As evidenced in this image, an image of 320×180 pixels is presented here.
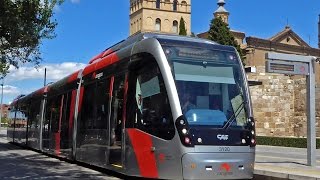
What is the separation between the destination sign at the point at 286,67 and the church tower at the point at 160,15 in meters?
97.0

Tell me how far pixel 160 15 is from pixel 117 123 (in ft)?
341

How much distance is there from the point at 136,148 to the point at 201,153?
6.11 ft

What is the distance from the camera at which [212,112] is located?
9844 mm

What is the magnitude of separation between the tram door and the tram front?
201 cm

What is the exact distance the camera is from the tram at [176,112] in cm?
947

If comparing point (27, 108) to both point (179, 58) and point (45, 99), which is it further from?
point (179, 58)

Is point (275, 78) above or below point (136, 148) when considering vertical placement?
above

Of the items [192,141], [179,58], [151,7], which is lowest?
[192,141]

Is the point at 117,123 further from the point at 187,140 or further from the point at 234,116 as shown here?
the point at 234,116

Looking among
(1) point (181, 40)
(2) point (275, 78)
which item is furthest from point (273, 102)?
(1) point (181, 40)

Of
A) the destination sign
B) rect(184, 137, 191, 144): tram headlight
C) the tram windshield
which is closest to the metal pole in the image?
the destination sign

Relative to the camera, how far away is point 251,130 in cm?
1001

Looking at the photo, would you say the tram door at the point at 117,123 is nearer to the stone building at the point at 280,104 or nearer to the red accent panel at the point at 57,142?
the red accent panel at the point at 57,142

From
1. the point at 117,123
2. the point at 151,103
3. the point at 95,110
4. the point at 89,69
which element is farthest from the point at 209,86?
the point at 89,69
